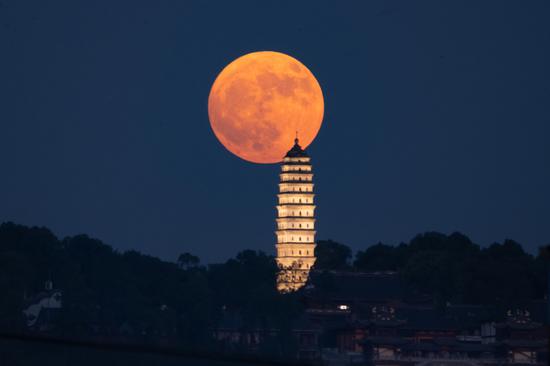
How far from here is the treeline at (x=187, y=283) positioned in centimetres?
9881

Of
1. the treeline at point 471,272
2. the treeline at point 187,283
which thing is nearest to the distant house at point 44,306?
the treeline at point 187,283

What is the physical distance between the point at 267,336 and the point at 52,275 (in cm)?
1897

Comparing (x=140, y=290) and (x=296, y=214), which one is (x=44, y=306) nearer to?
(x=140, y=290)

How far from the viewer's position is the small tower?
13175cm

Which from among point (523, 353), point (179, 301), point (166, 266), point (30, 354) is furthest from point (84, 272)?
→ point (30, 354)

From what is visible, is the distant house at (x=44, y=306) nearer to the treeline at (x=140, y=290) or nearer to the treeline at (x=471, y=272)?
the treeline at (x=140, y=290)

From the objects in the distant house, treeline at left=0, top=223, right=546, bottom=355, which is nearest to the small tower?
treeline at left=0, top=223, right=546, bottom=355

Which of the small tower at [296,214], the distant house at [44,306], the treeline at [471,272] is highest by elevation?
the small tower at [296,214]

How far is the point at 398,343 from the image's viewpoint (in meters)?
99.9

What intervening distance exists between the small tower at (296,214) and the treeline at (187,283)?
4822 millimetres

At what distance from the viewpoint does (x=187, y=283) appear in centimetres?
10869

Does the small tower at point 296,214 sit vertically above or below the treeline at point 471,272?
above

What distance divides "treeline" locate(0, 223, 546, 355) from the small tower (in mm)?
4822

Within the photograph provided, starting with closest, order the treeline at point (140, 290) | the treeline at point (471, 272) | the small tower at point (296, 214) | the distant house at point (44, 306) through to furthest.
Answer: the treeline at point (140, 290) < the distant house at point (44, 306) < the treeline at point (471, 272) < the small tower at point (296, 214)
